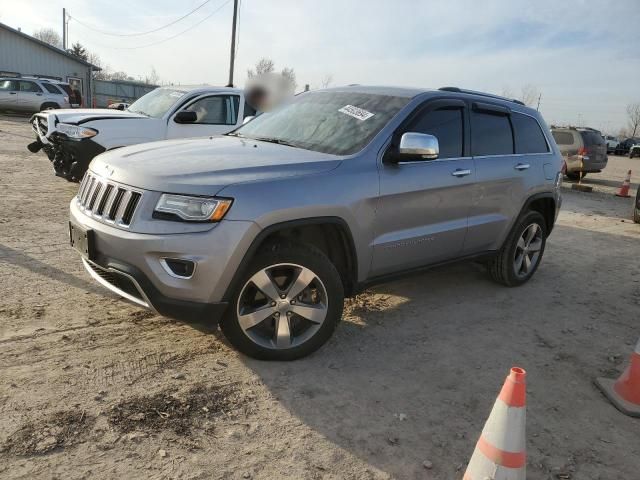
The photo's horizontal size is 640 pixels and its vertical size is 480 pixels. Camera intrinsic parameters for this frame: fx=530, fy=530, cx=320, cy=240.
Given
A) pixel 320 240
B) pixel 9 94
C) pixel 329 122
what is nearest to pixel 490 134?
pixel 329 122

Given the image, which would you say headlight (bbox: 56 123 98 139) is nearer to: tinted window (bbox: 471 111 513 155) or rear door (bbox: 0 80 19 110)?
tinted window (bbox: 471 111 513 155)

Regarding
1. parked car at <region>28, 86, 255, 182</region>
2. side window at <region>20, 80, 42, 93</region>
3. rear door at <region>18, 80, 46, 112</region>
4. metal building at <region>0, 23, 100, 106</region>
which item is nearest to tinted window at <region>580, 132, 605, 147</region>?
parked car at <region>28, 86, 255, 182</region>

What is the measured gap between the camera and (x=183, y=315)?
3.00 meters

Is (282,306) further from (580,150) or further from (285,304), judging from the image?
(580,150)

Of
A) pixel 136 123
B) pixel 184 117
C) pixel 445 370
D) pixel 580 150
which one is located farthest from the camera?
pixel 580 150

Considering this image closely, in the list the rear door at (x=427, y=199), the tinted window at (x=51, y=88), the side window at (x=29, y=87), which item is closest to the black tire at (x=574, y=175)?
the rear door at (x=427, y=199)

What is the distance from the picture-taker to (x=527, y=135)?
5.25 m

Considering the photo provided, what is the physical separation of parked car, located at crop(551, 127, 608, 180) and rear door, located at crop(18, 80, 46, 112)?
2169 centimetres

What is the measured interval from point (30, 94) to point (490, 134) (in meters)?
24.9

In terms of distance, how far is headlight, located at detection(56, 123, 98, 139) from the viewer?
732 cm

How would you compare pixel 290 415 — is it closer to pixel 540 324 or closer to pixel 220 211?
pixel 220 211

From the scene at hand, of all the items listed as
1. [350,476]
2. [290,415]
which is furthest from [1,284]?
[350,476]

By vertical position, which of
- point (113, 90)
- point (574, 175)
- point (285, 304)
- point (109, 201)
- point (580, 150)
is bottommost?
point (285, 304)

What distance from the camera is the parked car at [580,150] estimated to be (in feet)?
53.3
